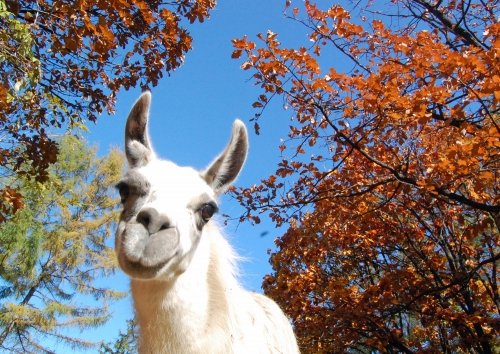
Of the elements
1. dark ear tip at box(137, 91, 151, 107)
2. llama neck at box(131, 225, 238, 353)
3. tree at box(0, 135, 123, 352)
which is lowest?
llama neck at box(131, 225, 238, 353)

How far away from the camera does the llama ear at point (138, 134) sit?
10.6ft

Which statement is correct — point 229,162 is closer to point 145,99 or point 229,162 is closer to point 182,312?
point 145,99

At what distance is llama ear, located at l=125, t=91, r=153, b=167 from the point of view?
3.23m

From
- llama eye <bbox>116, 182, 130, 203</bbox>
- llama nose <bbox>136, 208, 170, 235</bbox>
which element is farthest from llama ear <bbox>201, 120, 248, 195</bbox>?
llama nose <bbox>136, 208, 170, 235</bbox>

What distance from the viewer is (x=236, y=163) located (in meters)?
3.37

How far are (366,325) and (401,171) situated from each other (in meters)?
4.11

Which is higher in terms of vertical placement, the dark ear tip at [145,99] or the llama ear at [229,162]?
the dark ear tip at [145,99]

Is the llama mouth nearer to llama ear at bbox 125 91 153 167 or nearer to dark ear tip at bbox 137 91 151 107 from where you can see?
llama ear at bbox 125 91 153 167

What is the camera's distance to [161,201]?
263cm

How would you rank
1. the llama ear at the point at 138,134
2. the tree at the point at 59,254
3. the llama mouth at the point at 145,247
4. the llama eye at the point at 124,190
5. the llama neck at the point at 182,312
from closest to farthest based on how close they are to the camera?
the llama mouth at the point at 145,247 < the llama neck at the point at 182,312 < the llama eye at the point at 124,190 < the llama ear at the point at 138,134 < the tree at the point at 59,254

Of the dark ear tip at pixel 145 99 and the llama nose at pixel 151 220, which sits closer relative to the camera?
the llama nose at pixel 151 220

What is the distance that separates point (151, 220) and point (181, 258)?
32cm

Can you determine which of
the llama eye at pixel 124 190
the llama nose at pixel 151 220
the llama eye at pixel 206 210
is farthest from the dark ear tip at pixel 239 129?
the llama nose at pixel 151 220

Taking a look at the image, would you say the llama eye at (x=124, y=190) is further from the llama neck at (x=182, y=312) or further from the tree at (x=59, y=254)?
the tree at (x=59, y=254)
